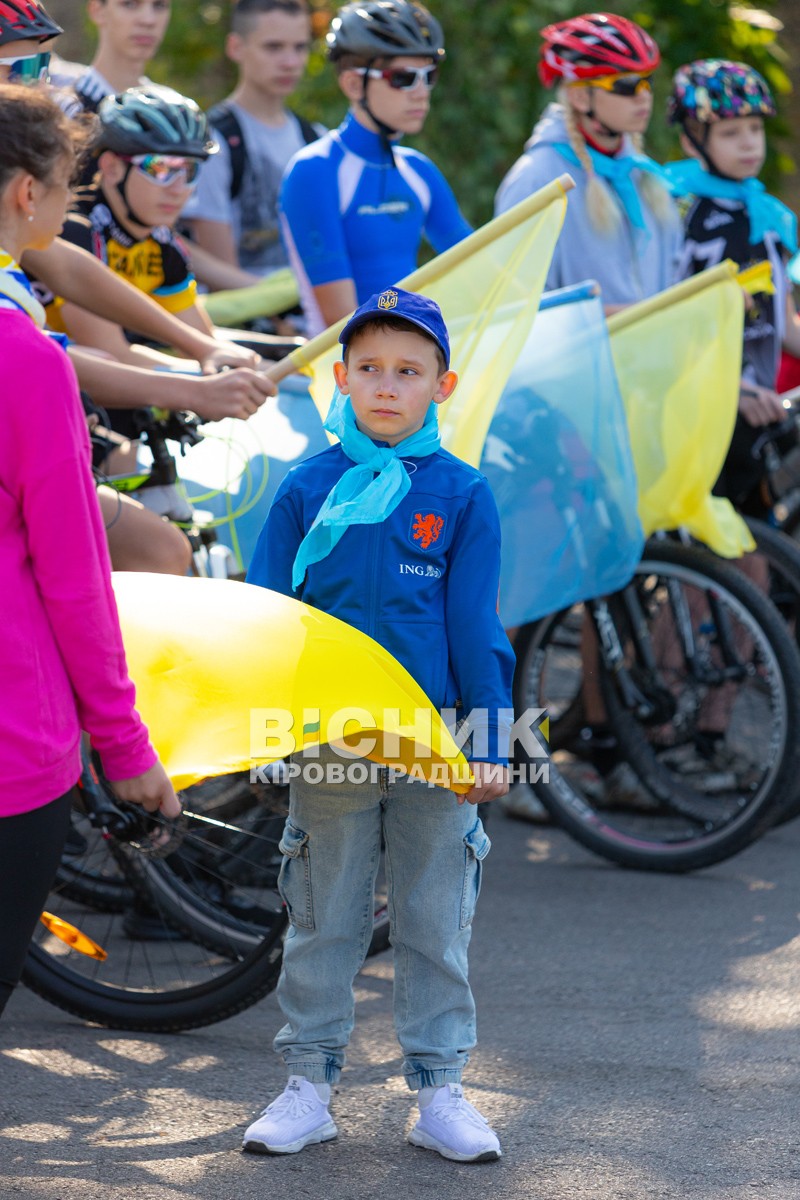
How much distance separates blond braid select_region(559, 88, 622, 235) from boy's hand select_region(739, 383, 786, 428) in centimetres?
72

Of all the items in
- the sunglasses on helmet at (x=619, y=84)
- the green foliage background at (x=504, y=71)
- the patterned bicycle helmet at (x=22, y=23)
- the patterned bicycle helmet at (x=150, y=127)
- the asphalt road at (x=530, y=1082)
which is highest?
the green foliage background at (x=504, y=71)

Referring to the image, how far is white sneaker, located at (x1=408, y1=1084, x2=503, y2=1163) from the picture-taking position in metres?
3.12

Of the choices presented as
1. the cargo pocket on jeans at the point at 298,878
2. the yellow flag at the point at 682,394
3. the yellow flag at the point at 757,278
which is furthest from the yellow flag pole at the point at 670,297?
the cargo pocket on jeans at the point at 298,878

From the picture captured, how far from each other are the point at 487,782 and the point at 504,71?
21.5 feet

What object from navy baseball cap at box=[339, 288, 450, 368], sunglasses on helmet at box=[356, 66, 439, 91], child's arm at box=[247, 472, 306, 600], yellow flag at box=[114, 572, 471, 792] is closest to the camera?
yellow flag at box=[114, 572, 471, 792]

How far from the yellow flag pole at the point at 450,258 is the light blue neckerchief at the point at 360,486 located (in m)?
0.76

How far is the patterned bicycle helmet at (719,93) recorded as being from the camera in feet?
18.4

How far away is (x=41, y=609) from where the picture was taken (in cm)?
248

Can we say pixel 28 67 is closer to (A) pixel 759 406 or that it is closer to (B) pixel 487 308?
(B) pixel 487 308

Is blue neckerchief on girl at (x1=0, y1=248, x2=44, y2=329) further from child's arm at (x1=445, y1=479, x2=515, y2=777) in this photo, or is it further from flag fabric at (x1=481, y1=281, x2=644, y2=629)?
flag fabric at (x1=481, y1=281, x2=644, y2=629)

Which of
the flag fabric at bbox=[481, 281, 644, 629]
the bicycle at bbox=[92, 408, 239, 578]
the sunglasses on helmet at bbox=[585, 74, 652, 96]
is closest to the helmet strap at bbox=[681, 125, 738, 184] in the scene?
the sunglasses on helmet at bbox=[585, 74, 652, 96]

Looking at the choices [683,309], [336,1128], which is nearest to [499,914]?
[336,1128]

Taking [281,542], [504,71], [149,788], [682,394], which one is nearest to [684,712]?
[682,394]

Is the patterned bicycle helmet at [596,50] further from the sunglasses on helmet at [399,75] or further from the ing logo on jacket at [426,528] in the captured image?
the ing logo on jacket at [426,528]
